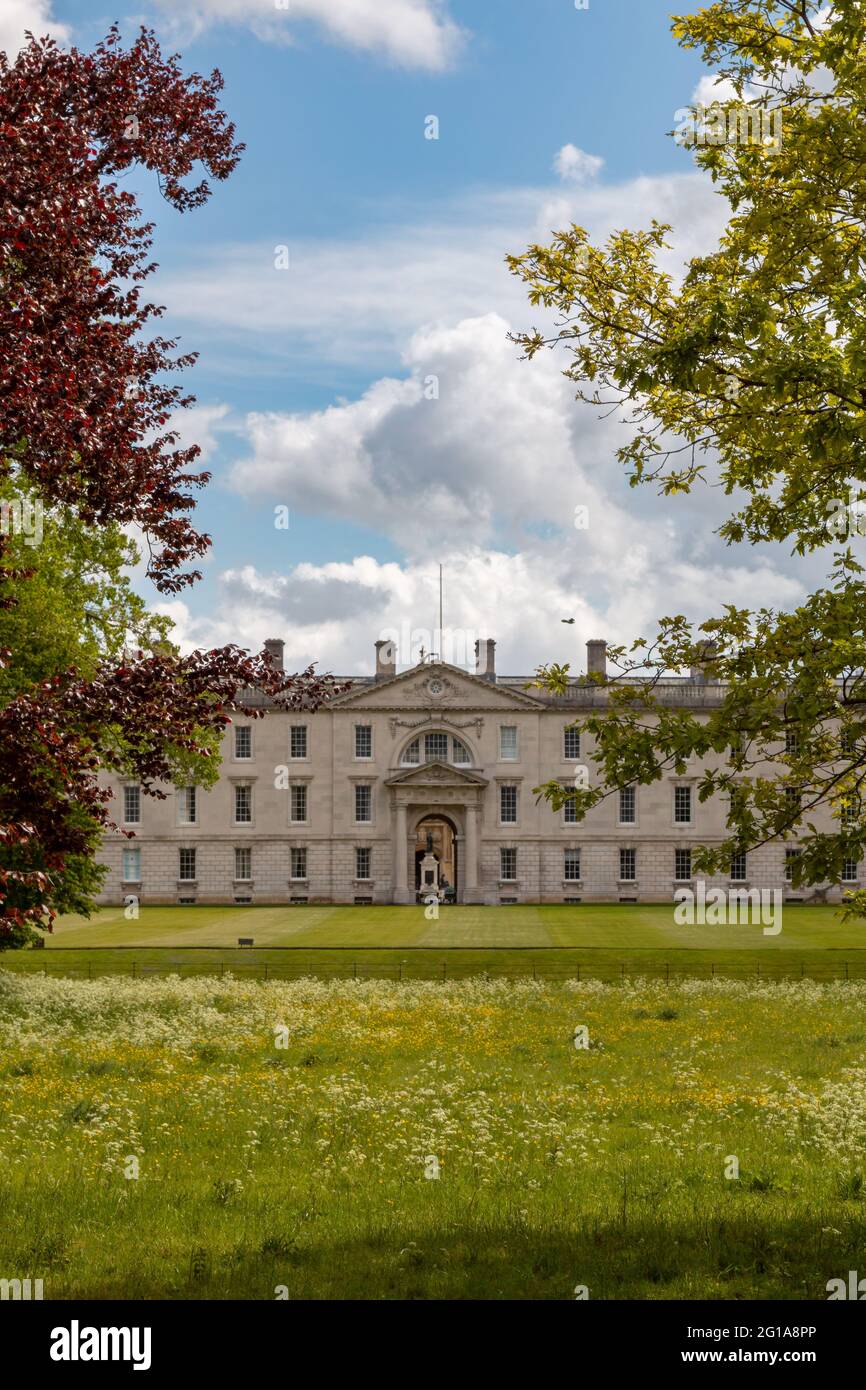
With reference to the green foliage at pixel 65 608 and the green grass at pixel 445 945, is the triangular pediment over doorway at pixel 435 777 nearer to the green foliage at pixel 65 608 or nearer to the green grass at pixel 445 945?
the green grass at pixel 445 945

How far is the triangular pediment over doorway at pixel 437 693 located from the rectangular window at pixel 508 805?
15.6 feet

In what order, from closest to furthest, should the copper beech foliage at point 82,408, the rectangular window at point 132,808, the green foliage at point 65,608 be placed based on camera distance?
the copper beech foliage at point 82,408, the green foliage at point 65,608, the rectangular window at point 132,808

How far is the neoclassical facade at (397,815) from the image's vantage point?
7231 centimetres

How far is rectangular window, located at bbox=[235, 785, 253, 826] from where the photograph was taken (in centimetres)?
7281

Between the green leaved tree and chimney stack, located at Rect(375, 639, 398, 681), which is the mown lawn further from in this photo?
chimney stack, located at Rect(375, 639, 398, 681)

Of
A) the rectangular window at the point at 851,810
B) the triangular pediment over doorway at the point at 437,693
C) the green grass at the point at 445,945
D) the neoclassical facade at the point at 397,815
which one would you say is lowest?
the green grass at the point at 445,945

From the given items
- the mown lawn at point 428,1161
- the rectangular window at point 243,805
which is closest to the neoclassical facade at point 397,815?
the rectangular window at point 243,805

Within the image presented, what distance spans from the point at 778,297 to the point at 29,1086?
12.3 meters

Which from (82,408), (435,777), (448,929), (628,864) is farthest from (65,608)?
(628,864)

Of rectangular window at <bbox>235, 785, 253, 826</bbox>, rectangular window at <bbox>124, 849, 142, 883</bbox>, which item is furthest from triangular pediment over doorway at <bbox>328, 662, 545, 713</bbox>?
rectangular window at <bbox>124, 849, 142, 883</bbox>

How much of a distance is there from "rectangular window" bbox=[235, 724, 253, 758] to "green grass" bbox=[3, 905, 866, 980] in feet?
37.3

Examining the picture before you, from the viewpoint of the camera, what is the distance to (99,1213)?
10.2m

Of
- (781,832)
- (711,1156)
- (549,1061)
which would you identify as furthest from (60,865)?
(549,1061)

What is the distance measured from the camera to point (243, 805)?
7294 centimetres
